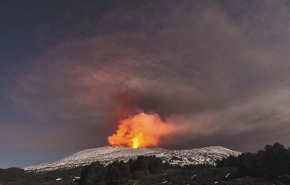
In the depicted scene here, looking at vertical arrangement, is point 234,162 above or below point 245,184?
above

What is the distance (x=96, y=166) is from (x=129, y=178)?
Result: 16212mm

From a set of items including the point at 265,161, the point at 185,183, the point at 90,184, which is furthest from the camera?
the point at 90,184

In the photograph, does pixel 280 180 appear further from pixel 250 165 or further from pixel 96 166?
pixel 96 166

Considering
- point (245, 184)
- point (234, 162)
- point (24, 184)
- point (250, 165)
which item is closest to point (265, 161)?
point (250, 165)

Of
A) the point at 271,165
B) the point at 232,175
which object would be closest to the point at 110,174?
the point at 232,175

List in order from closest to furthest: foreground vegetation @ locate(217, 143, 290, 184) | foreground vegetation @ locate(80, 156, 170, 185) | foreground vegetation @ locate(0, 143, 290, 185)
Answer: foreground vegetation @ locate(0, 143, 290, 185), foreground vegetation @ locate(217, 143, 290, 184), foreground vegetation @ locate(80, 156, 170, 185)

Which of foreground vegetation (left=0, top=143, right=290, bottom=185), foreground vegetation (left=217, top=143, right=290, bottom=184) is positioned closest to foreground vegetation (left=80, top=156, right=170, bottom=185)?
foreground vegetation (left=0, top=143, right=290, bottom=185)

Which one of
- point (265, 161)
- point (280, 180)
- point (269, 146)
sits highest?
point (269, 146)

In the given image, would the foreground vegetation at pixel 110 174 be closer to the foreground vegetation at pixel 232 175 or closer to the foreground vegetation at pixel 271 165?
the foreground vegetation at pixel 232 175

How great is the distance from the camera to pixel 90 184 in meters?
77.3

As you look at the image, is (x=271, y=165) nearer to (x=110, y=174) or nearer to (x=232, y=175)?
(x=232, y=175)

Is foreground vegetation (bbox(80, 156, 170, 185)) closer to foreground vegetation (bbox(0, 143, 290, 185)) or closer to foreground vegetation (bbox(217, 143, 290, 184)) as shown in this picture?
foreground vegetation (bbox(0, 143, 290, 185))

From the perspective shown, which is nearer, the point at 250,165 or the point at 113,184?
the point at 250,165

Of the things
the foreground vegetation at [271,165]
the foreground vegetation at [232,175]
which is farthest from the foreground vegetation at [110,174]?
the foreground vegetation at [271,165]
